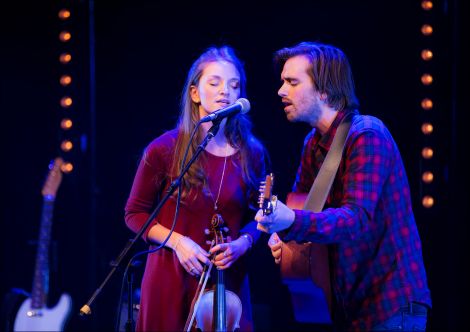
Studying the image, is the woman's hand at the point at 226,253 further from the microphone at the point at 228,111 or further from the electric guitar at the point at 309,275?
the microphone at the point at 228,111

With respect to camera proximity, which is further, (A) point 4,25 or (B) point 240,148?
(A) point 4,25

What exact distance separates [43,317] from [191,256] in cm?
236

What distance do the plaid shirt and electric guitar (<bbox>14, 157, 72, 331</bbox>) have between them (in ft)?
9.96

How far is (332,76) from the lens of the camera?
9.29 ft

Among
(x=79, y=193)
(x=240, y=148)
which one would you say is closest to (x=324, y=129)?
(x=240, y=148)

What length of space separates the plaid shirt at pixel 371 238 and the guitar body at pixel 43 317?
3.01 m

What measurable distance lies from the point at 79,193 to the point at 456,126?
9.74 feet

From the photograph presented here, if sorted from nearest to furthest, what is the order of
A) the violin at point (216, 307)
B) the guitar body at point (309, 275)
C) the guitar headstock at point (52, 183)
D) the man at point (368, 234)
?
1. the man at point (368, 234)
2. the guitar body at point (309, 275)
3. the violin at point (216, 307)
4. the guitar headstock at point (52, 183)

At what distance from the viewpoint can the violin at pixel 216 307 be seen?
291cm

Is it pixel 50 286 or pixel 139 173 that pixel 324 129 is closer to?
pixel 139 173

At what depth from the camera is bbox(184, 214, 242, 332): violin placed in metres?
2.91

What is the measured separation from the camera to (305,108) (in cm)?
281

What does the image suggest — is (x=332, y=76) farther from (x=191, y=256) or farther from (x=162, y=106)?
(x=162, y=106)


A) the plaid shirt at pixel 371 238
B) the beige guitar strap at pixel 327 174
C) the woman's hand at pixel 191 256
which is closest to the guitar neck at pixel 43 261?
the woman's hand at pixel 191 256
